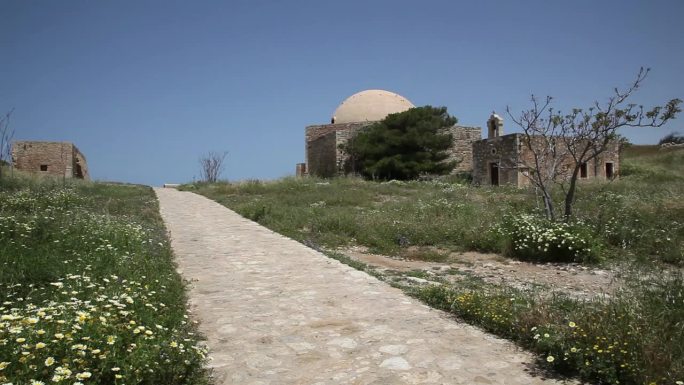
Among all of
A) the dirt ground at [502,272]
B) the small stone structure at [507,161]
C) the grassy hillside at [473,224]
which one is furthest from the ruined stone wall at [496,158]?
the dirt ground at [502,272]

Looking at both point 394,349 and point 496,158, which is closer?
point 394,349

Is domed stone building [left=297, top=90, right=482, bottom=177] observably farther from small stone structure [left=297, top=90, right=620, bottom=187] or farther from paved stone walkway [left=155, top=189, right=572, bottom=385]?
paved stone walkway [left=155, top=189, right=572, bottom=385]

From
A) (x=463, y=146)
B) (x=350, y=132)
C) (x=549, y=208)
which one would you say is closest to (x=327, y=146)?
(x=350, y=132)

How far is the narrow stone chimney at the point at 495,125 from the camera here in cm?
2761

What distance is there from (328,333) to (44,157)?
100ft

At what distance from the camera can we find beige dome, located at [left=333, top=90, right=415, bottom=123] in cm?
3350

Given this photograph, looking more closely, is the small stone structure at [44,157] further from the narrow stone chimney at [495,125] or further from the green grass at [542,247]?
the narrow stone chimney at [495,125]

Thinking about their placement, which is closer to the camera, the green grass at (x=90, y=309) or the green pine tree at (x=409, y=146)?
the green grass at (x=90, y=309)

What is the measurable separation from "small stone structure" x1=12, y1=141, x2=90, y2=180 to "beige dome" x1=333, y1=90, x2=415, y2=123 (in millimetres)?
17505

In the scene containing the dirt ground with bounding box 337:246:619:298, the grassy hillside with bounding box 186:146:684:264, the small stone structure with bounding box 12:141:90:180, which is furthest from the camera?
the small stone structure with bounding box 12:141:90:180

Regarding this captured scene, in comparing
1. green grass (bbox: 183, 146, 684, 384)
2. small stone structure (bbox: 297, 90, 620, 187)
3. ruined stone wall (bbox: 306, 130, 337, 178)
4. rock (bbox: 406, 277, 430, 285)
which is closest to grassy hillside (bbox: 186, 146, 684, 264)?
green grass (bbox: 183, 146, 684, 384)

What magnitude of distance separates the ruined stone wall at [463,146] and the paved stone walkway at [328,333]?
23.8m

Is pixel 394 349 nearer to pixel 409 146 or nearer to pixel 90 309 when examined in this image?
Answer: pixel 90 309

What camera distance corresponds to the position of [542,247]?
837 centimetres
